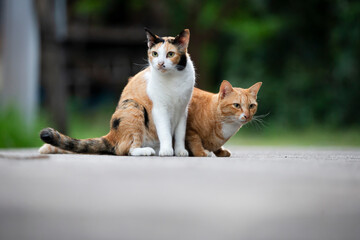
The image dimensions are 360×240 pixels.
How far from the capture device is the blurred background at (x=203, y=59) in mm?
6919

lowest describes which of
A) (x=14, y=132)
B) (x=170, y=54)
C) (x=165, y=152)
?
(x=14, y=132)

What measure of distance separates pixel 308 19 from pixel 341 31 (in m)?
2.13

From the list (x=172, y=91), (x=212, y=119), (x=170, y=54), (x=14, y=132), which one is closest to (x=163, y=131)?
(x=172, y=91)

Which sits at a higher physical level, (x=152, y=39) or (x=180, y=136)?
(x=152, y=39)

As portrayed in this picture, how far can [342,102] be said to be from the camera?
32.6ft

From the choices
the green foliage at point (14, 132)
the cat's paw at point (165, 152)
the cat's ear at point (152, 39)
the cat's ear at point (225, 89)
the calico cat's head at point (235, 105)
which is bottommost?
the green foliage at point (14, 132)

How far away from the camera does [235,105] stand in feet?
10.2

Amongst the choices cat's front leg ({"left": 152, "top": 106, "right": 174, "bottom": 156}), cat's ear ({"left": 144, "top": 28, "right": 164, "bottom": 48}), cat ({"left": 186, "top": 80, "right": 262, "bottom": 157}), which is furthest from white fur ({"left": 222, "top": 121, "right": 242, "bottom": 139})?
cat's ear ({"left": 144, "top": 28, "right": 164, "bottom": 48})

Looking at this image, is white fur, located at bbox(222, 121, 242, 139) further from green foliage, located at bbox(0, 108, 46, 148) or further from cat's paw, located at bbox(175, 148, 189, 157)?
green foliage, located at bbox(0, 108, 46, 148)

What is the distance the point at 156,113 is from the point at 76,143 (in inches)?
22.7

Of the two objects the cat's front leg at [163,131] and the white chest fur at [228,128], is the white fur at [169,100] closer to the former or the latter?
the cat's front leg at [163,131]

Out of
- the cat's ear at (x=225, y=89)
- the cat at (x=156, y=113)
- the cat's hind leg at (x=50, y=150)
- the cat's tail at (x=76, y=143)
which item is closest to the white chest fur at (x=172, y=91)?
the cat at (x=156, y=113)

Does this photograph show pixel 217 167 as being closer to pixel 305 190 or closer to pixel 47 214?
pixel 305 190

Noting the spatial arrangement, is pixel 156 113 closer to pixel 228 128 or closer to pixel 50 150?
pixel 228 128
